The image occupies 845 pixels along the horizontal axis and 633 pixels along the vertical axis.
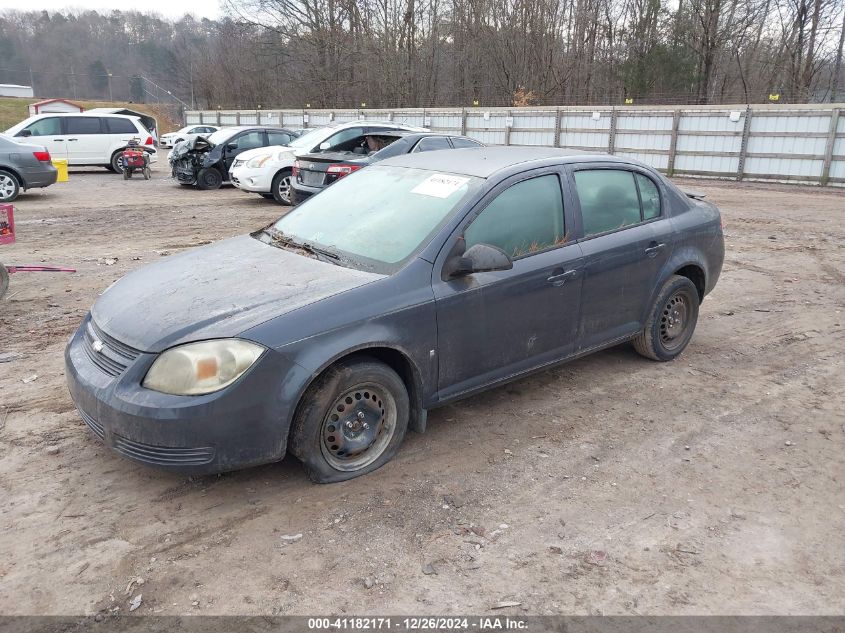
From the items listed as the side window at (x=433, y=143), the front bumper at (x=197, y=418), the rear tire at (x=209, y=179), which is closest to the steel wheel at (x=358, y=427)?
the front bumper at (x=197, y=418)

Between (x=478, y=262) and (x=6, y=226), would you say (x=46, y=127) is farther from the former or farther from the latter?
(x=478, y=262)

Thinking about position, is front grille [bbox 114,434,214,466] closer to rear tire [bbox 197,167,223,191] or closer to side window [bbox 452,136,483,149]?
side window [bbox 452,136,483,149]

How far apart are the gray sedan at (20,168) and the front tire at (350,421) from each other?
44.0ft

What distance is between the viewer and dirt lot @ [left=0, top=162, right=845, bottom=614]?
Result: 2775 millimetres

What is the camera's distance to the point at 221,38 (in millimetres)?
60781

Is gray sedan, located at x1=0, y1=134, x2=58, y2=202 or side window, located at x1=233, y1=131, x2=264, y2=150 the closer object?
gray sedan, located at x1=0, y1=134, x2=58, y2=202

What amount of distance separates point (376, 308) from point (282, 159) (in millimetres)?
11614

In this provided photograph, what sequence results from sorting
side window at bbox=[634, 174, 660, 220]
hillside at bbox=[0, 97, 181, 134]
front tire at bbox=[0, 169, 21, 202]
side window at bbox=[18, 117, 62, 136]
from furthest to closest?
hillside at bbox=[0, 97, 181, 134]
side window at bbox=[18, 117, 62, 136]
front tire at bbox=[0, 169, 21, 202]
side window at bbox=[634, 174, 660, 220]

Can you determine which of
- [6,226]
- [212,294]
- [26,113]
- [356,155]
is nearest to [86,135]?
[356,155]

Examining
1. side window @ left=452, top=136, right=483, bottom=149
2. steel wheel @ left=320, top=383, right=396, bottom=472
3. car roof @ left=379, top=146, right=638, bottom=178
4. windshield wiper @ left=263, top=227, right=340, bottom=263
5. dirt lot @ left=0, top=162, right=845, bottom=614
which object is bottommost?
dirt lot @ left=0, top=162, right=845, bottom=614

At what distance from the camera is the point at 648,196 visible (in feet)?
16.8

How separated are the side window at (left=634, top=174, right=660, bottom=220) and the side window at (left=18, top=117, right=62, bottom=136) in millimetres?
19521

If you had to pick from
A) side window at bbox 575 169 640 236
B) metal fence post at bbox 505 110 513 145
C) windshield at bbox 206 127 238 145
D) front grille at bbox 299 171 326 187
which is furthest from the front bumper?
metal fence post at bbox 505 110 513 145

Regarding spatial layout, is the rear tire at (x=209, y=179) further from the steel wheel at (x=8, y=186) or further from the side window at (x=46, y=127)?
the side window at (x=46, y=127)
